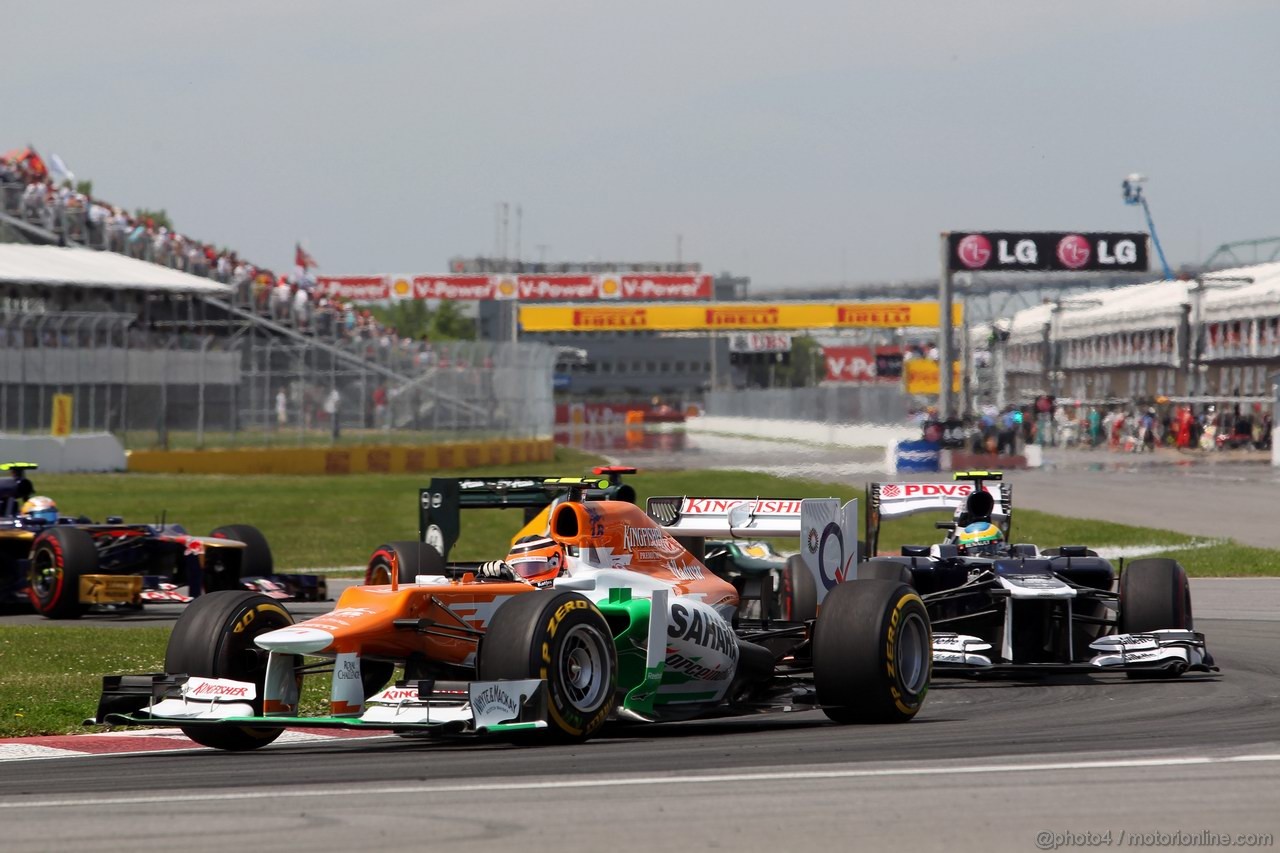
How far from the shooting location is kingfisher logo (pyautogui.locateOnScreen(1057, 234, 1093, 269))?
52.9 metres

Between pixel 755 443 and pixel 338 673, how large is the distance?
62378 mm

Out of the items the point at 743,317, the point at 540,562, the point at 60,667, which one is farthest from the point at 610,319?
the point at 540,562

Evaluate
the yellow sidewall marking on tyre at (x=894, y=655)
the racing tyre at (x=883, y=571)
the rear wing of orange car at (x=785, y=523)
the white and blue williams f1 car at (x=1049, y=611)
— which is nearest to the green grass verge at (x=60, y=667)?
the rear wing of orange car at (x=785, y=523)

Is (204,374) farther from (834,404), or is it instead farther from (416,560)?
(834,404)

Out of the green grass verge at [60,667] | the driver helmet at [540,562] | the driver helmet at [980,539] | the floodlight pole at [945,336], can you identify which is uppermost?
the floodlight pole at [945,336]

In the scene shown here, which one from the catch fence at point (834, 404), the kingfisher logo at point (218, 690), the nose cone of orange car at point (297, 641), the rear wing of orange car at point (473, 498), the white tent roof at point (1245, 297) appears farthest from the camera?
the catch fence at point (834, 404)

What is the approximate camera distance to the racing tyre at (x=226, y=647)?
29.7 ft

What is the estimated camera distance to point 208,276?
53406 mm

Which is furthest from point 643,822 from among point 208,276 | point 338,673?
point 208,276

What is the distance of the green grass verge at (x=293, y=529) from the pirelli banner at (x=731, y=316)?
55490 mm

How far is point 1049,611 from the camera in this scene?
1262 centimetres

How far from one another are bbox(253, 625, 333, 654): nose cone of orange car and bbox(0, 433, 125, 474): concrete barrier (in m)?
30.7

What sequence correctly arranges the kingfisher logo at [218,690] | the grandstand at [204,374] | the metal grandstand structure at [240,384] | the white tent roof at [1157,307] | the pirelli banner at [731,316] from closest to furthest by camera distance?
1. the kingfisher logo at [218,690]
2. the metal grandstand structure at [240,384]
3. the grandstand at [204,374]
4. the white tent roof at [1157,307]
5. the pirelli banner at [731,316]

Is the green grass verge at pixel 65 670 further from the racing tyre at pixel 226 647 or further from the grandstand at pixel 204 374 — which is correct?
the grandstand at pixel 204 374
